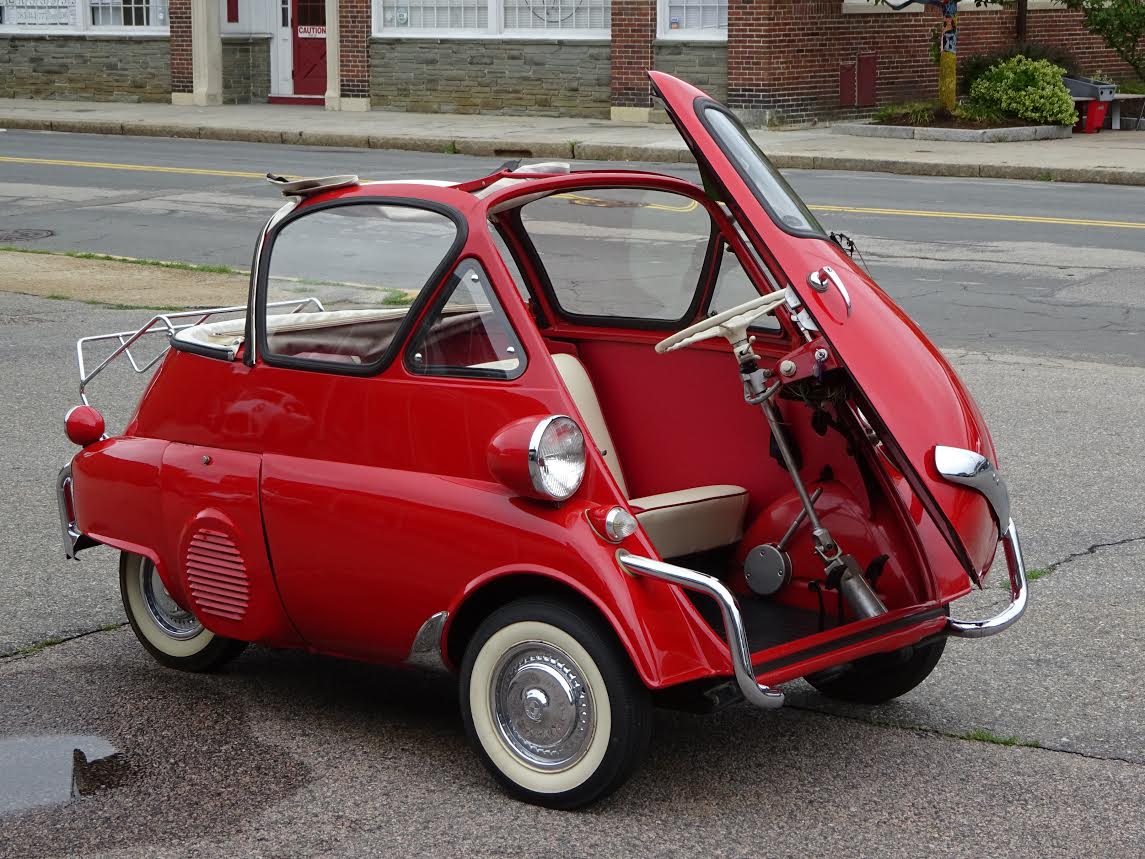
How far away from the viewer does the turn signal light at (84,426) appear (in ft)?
17.6

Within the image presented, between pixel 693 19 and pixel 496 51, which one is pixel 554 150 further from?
pixel 496 51

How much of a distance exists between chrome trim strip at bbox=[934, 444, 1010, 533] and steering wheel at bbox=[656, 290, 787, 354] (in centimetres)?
58

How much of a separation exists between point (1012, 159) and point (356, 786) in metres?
19.3

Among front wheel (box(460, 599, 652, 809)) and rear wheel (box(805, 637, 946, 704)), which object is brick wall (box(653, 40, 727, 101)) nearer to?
rear wheel (box(805, 637, 946, 704))

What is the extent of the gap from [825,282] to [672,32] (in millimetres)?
24444

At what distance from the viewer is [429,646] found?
453 centimetres

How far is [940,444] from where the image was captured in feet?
13.9

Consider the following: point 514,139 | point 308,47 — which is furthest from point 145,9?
point 514,139

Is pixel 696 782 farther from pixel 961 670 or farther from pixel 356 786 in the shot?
pixel 961 670

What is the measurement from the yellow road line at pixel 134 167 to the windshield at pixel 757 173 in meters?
17.1

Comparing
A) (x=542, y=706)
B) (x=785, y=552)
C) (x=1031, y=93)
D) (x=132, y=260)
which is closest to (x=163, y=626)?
(x=542, y=706)

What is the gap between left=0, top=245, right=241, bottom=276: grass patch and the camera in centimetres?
1401

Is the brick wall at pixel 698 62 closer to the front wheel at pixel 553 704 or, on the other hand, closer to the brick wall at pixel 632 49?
the brick wall at pixel 632 49

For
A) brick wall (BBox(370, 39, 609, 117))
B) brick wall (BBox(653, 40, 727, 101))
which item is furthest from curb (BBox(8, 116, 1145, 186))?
brick wall (BBox(370, 39, 609, 117))
